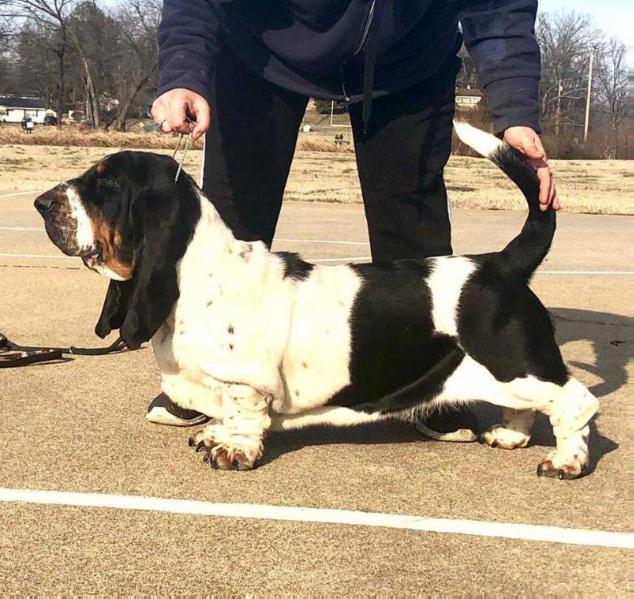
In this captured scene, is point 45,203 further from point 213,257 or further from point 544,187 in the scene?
point 544,187

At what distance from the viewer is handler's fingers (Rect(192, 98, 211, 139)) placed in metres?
3.50


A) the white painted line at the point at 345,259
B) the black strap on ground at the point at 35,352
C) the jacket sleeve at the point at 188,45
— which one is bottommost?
the black strap on ground at the point at 35,352

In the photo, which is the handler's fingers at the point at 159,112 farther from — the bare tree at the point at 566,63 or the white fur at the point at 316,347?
the bare tree at the point at 566,63

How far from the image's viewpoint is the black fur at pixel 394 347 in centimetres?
357

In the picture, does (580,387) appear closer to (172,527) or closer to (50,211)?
(172,527)

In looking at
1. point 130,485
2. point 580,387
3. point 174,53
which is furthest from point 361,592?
point 174,53

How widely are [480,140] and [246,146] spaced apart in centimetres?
105

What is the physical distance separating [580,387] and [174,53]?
204 cm

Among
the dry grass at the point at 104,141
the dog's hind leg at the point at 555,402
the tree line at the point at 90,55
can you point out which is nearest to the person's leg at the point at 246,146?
A: the dog's hind leg at the point at 555,402

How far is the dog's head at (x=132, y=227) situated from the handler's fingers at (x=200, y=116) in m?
0.19

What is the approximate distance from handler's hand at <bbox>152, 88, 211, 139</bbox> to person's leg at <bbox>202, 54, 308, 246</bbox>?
54cm

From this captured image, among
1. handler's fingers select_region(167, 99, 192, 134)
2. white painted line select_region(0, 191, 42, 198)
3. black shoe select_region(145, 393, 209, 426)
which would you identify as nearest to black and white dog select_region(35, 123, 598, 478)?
handler's fingers select_region(167, 99, 192, 134)

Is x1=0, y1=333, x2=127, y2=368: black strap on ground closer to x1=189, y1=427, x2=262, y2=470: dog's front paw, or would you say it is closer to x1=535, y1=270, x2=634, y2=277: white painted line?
x1=189, y1=427, x2=262, y2=470: dog's front paw

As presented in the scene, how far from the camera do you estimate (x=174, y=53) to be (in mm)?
3811
